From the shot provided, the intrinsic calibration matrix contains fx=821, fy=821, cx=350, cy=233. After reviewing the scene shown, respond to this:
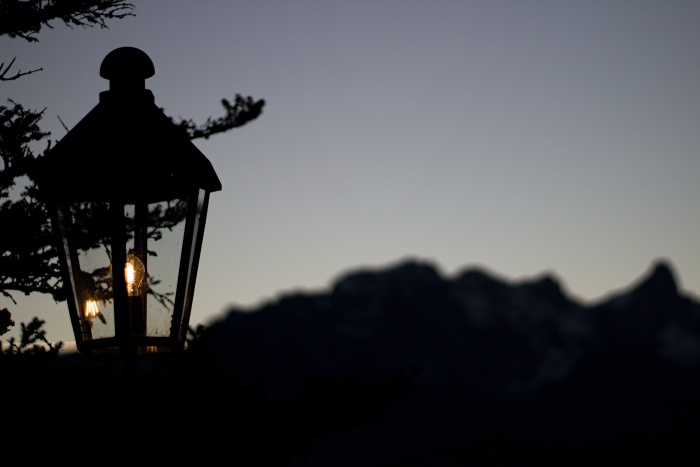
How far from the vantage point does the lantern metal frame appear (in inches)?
164

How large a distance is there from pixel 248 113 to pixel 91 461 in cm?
513

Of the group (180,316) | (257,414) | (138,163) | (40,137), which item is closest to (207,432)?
(257,414)

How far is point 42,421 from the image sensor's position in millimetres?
4109

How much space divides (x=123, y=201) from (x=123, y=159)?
22cm

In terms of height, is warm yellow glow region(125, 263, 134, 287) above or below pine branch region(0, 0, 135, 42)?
below

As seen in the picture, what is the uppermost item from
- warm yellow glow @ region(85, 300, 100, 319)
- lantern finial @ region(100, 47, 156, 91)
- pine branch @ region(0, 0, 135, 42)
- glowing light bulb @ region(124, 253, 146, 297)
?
pine branch @ region(0, 0, 135, 42)

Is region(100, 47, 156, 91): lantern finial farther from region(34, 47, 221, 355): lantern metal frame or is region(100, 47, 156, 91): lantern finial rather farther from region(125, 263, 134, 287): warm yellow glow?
region(125, 263, 134, 287): warm yellow glow

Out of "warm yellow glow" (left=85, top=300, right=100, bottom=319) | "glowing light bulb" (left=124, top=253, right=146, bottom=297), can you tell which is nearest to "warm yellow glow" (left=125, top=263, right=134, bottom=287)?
"glowing light bulb" (left=124, top=253, right=146, bottom=297)

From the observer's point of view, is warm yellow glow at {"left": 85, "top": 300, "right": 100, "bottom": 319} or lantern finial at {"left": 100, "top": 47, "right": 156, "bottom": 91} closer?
warm yellow glow at {"left": 85, "top": 300, "right": 100, "bottom": 319}

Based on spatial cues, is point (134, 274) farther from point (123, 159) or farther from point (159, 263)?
point (123, 159)

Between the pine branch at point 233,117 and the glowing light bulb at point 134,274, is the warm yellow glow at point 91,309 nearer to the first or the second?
the glowing light bulb at point 134,274

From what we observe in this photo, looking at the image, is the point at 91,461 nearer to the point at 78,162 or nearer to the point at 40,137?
the point at 78,162

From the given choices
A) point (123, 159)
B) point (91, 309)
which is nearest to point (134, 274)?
point (91, 309)

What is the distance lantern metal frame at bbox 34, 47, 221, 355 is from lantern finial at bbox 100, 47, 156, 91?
0.11 m
